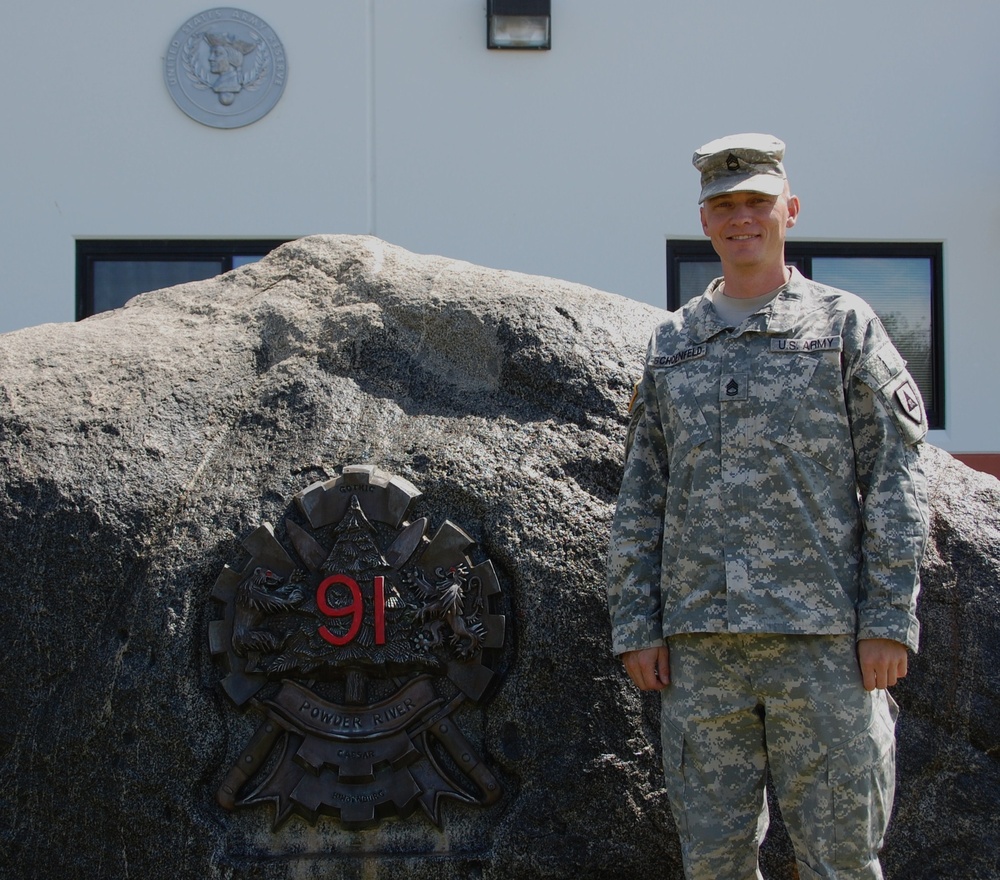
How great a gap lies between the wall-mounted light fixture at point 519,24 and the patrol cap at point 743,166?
3915mm

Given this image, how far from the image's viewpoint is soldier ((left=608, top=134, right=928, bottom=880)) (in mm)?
2270

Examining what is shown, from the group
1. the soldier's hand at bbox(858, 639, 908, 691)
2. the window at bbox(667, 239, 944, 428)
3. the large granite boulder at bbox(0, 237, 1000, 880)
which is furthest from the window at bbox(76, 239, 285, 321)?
the soldier's hand at bbox(858, 639, 908, 691)

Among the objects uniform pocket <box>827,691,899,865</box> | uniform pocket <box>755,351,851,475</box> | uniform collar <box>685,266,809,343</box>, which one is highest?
uniform collar <box>685,266,809,343</box>

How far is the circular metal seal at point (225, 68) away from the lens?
6.24m

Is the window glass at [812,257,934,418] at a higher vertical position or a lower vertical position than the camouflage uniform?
higher

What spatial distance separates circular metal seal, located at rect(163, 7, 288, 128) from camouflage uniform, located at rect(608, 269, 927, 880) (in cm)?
434

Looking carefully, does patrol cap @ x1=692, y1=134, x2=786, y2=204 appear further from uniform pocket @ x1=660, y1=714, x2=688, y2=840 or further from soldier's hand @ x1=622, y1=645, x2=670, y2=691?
uniform pocket @ x1=660, y1=714, x2=688, y2=840

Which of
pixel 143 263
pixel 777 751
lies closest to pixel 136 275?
pixel 143 263

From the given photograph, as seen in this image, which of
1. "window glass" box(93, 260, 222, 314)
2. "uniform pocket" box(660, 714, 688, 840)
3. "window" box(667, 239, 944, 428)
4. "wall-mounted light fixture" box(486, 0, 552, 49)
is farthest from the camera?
"window" box(667, 239, 944, 428)

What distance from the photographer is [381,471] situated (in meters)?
3.03

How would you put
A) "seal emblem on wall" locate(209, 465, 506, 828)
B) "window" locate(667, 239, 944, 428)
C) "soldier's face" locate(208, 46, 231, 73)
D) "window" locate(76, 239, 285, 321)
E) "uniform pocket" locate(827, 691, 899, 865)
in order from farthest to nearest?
"window" locate(667, 239, 944, 428) < "window" locate(76, 239, 285, 321) < "soldier's face" locate(208, 46, 231, 73) < "seal emblem on wall" locate(209, 465, 506, 828) < "uniform pocket" locate(827, 691, 899, 865)

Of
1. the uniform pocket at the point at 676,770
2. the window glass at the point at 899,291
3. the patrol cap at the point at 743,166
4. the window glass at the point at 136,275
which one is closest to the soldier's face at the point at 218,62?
the window glass at the point at 136,275

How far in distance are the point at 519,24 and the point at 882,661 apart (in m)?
4.65

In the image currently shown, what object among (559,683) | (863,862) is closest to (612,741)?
(559,683)
